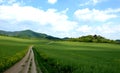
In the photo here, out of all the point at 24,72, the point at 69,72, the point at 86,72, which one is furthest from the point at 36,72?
the point at 86,72

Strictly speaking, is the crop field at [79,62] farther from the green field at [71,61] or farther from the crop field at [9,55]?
the crop field at [9,55]

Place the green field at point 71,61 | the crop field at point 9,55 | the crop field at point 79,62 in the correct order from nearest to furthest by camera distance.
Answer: the crop field at point 79,62
the green field at point 71,61
the crop field at point 9,55

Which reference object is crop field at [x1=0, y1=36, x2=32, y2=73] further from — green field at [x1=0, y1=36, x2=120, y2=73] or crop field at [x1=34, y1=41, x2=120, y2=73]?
crop field at [x1=34, y1=41, x2=120, y2=73]

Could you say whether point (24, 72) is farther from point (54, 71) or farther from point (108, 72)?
point (108, 72)

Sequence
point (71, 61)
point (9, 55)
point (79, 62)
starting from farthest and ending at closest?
1. point (9, 55)
2. point (71, 61)
3. point (79, 62)

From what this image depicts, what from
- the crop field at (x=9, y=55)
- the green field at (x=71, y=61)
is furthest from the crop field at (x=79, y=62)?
the crop field at (x=9, y=55)

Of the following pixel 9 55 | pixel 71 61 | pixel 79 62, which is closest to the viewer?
pixel 79 62

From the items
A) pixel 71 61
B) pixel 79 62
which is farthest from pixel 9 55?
pixel 79 62

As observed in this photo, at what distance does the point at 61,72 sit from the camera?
3375 centimetres

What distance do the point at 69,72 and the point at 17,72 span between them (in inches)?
219

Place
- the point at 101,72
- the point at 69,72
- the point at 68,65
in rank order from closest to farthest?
the point at 101,72, the point at 69,72, the point at 68,65

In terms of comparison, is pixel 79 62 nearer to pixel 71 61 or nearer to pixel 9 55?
pixel 71 61

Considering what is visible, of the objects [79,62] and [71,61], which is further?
[71,61]

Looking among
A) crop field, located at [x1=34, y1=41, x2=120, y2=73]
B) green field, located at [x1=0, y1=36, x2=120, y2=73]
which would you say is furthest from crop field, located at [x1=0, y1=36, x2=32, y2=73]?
crop field, located at [x1=34, y1=41, x2=120, y2=73]
